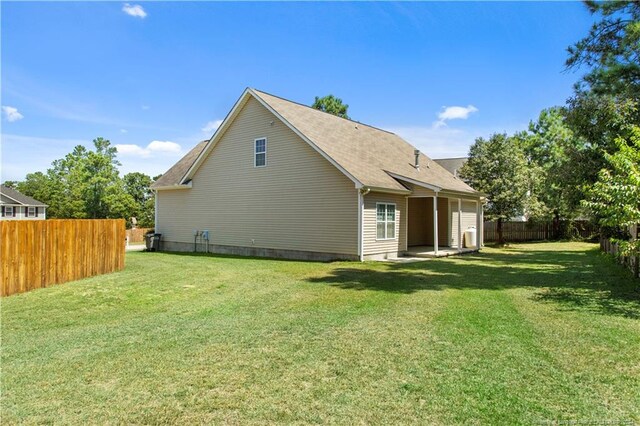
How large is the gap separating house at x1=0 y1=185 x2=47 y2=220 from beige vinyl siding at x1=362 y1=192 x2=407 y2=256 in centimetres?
4976

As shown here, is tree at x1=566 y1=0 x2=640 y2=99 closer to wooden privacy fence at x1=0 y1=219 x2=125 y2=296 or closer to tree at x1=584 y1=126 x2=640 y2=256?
tree at x1=584 y1=126 x2=640 y2=256

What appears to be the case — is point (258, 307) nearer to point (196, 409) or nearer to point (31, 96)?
point (196, 409)

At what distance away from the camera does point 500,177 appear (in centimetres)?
2495

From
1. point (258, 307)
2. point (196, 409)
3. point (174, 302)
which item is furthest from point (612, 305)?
point (174, 302)

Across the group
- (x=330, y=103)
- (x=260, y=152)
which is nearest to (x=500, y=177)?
(x=260, y=152)

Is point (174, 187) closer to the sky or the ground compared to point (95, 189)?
closer to the ground

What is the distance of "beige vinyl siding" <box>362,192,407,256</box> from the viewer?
1459 centimetres

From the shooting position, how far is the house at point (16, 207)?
4828cm

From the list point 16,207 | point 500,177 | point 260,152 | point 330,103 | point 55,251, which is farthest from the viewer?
point 16,207

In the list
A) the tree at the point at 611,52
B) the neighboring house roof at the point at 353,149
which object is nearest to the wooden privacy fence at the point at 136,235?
the neighboring house roof at the point at 353,149

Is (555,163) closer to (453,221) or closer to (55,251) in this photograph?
(453,221)

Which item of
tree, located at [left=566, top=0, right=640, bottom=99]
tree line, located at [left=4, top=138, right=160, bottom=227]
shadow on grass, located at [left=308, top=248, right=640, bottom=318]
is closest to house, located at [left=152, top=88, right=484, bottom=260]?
shadow on grass, located at [left=308, top=248, right=640, bottom=318]

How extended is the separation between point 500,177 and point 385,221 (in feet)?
42.8

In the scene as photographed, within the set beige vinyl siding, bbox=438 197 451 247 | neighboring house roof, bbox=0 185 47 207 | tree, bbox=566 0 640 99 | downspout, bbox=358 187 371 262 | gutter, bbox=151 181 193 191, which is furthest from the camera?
neighboring house roof, bbox=0 185 47 207
